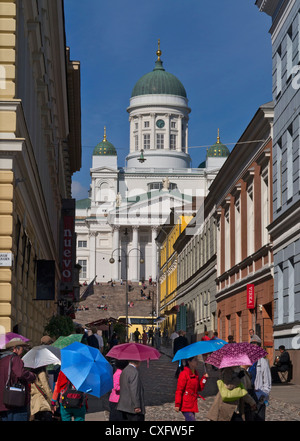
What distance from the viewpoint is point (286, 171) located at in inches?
1109

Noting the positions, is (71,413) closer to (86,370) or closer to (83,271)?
(86,370)

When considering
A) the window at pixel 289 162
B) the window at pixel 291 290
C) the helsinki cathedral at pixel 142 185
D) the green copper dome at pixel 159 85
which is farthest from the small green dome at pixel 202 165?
the window at pixel 291 290


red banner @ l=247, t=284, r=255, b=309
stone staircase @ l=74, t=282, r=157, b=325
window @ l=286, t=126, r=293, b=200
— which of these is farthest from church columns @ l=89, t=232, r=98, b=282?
window @ l=286, t=126, r=293, b=200

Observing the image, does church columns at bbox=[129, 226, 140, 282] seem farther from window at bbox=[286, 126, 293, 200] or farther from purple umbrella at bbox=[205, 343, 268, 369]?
purple umbrella at bbox=[205, 343, 268, 369]

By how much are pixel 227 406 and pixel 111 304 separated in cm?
9653

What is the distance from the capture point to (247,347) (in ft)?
40.5

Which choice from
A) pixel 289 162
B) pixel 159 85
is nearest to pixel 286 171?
pixel 289 162

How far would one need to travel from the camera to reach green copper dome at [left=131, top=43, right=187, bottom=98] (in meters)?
163

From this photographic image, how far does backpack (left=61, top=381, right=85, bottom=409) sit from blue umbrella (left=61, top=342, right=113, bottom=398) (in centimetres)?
47

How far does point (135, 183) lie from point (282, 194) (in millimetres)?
127674

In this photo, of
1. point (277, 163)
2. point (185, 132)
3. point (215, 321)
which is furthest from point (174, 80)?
point (277, 163)

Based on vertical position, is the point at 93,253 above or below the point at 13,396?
above

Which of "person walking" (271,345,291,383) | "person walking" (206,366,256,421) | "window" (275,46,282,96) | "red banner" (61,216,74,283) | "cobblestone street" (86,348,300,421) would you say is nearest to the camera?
"person walking" (206,366,256,421)
